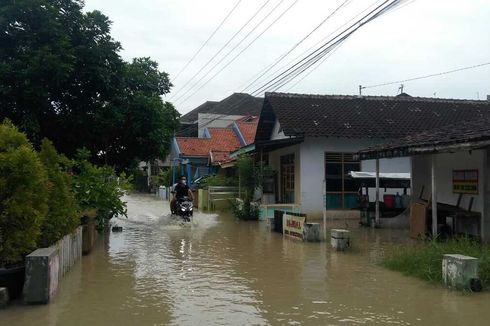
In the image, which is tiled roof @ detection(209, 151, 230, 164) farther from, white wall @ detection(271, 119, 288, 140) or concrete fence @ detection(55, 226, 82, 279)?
concrete fence @ detection(55, 226, 82, 279)

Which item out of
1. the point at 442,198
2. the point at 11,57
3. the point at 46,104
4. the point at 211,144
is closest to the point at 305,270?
the point at 442,198

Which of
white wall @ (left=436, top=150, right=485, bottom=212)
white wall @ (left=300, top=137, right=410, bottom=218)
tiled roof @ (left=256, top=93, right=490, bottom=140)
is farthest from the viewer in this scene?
tiled roof @ (left=256, top=93, right=490, bottom=140)

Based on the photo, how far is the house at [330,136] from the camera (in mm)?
20031

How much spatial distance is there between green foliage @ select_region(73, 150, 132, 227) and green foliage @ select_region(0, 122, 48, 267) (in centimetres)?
537

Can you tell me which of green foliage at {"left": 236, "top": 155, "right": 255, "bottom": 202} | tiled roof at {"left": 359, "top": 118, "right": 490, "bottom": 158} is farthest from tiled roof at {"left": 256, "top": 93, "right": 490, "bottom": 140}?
tiled roof at {"left": 359, "top": 118, "right": 490, "bottom": 158}

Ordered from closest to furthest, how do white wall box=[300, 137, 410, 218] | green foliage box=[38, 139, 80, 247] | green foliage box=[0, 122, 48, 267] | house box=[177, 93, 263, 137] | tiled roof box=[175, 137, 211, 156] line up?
green foliage box=[0, 122, 48, 267] < green foliage box=[38, 139, 80, 247] < white wall box=[300, 137, 410, 218] < tiled roof box=[175, 137, 211, 156] < house box=[177, 93, 263, 137]

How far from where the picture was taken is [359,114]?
21.9 m

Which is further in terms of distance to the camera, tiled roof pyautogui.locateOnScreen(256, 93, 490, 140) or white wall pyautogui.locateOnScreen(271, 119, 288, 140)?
white wall pyautogui.locateOnScreen(271, 119, 288, 140)

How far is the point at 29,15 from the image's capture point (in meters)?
13.1

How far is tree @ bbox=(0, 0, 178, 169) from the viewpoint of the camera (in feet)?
42.0

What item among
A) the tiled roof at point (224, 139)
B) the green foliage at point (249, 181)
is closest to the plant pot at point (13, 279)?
the green foliage at point (249, 181)

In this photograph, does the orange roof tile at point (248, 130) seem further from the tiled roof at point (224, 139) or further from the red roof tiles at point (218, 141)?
the tiled roof at point (224, 139)

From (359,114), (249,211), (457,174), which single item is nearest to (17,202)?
(457,174)

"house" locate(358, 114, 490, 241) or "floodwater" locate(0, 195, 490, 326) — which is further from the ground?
"house" locate(358, 114, 490, 241)
